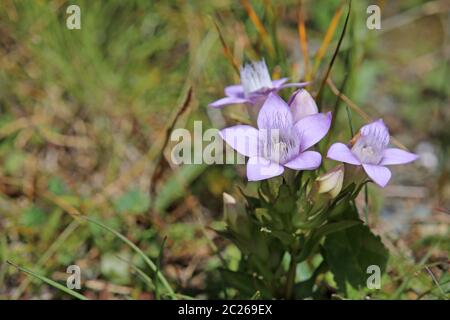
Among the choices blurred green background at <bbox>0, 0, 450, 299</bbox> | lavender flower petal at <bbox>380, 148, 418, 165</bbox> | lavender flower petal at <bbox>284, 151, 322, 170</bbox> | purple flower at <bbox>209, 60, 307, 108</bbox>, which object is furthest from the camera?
blurred green background at <bbox>0, 0, 450, 299</bbox>

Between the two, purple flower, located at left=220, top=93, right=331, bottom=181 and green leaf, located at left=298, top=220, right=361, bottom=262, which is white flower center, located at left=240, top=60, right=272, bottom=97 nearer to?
purple flower, located at left=220, top=93, right=331, bottom=181

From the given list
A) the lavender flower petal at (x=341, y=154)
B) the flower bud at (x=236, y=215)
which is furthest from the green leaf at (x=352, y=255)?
the lavender flower petal at (x=341, y=154)

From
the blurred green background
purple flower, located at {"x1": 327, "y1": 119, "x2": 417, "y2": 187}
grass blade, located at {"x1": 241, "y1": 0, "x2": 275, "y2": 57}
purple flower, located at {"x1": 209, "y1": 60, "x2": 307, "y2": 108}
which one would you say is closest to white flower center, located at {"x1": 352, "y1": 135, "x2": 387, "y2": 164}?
purple flower, located at {"x1": 327, "y1": 119, "x2": 417, "y2": 187}

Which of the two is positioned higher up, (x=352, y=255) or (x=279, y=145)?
(x=279, y=145)

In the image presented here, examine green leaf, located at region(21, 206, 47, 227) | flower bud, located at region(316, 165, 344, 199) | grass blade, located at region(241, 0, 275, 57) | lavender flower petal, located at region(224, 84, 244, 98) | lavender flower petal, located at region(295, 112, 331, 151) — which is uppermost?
grass blade, located at region(241, 0, 275, 57)

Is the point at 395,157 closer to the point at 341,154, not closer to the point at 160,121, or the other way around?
the point at 341,154

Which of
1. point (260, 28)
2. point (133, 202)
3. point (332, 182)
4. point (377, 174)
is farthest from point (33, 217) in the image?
point (377, 174)

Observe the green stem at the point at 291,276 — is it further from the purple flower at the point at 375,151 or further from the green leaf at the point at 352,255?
the purple flower at the point at 375,151
